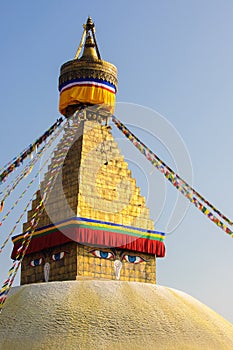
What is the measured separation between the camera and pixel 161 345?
1309 centimetres

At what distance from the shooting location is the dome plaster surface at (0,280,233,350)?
12766 mm

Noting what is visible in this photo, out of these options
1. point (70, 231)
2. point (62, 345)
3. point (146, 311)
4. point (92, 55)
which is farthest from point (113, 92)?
point (62, 345)

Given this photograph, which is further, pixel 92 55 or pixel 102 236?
pixel 92 55

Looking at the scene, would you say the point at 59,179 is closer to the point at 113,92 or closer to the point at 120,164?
the point at 120,164

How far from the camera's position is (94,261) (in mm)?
16609

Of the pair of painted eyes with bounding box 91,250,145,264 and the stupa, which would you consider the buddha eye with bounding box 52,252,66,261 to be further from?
the pair of painted eyes with bounding box 91,250,145,264

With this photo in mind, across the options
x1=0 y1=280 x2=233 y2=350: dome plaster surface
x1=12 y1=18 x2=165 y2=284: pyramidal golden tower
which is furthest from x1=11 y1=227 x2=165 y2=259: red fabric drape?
x1=0 y1=280 x2=233 y2=350: dome plaster surface

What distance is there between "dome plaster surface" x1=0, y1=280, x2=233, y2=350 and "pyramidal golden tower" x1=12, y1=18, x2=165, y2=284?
2.16 m

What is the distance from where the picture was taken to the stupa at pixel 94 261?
13.1m

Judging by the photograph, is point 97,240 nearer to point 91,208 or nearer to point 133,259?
point 91,208

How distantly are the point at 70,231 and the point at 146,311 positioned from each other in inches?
143

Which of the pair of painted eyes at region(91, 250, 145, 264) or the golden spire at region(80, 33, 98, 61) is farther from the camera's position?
the golden spire at region(80, 33, 98, 61)

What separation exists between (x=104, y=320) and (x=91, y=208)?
14.6 ft

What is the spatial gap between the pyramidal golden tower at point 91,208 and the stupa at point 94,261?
0.03m
